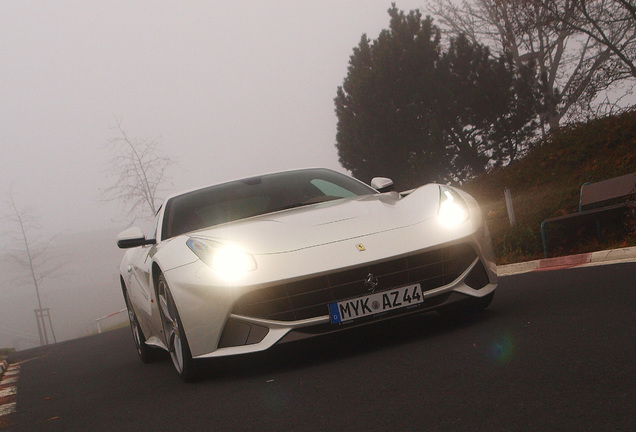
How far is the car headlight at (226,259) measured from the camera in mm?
4934

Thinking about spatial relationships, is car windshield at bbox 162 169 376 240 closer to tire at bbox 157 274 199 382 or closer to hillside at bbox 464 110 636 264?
tire at bbox 157 274 199 382

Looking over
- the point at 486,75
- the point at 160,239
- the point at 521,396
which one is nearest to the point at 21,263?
the point at 486,75

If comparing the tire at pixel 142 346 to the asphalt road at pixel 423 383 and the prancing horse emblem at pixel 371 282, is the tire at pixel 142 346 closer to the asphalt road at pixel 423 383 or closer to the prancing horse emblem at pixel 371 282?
the asphalt road at pixel 423 383

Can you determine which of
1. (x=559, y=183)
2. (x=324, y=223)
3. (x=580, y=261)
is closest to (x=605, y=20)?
(x=559, y=183)

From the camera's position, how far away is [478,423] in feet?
10.0

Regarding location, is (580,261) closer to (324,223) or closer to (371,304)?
(324,223)

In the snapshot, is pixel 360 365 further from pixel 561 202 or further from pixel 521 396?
pixel 561 202

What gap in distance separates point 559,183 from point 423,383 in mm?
15891

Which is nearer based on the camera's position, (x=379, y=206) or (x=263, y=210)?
(x=379, y=206)

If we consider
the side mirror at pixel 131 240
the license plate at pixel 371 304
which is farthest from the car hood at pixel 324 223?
the side mirror at pixel 131 240

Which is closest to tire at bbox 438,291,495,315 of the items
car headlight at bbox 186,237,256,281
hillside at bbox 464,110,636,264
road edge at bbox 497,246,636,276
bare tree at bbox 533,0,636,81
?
car headlight at bbox 186,237,256,281

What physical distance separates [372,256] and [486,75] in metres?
30.9

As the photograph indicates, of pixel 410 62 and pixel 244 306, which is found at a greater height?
pixel 410 62

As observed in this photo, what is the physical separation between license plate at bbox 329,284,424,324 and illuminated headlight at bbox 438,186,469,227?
1.84ft
